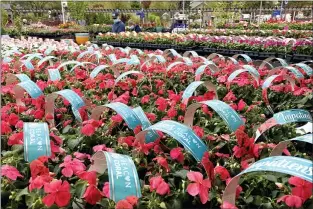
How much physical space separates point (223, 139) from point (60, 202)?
897 mm

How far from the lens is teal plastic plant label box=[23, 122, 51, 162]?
1.40 meters

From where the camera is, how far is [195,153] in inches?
51.7

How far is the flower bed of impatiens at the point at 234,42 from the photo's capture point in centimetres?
558

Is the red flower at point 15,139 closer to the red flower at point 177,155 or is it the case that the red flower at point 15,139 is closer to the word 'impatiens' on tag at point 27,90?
the word 'impatiens' on tag at point 27,90

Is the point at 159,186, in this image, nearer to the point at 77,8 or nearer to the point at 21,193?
the point at 21,193

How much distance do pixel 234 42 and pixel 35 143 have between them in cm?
593

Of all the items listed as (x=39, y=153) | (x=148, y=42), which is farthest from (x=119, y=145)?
(x=148, y=42)

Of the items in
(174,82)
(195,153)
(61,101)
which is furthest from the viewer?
(174,82)

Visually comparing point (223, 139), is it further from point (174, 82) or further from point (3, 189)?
point (174, 82)

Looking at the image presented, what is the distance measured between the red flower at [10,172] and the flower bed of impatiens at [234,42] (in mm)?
5052

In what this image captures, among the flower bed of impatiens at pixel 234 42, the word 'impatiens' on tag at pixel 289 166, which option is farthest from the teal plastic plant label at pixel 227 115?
the flower bed of impatiens at pixel 234 42

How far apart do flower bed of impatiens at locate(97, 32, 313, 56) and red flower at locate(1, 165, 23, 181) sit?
505 cm

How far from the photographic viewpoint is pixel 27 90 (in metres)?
2.15

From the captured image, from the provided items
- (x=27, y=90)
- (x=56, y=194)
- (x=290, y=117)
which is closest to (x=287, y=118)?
(x=290, y=117)
